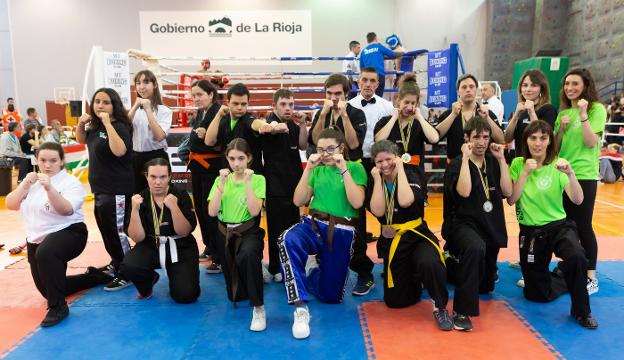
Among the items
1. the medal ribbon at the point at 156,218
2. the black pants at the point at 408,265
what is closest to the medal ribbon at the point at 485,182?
the black pants at the point at 408,265

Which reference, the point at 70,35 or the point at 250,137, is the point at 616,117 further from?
the point at 70,35

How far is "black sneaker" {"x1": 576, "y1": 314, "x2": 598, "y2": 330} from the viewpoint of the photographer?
290cm

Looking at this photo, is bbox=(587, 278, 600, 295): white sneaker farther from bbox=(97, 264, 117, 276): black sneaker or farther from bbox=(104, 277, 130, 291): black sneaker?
bbox=(97, 264, 117, 276): black sneaker

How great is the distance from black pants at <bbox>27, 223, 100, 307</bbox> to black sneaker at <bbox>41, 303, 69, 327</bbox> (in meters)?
0.03

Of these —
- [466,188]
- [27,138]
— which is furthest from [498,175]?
[27,138]

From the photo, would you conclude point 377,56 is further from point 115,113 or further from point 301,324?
point 301,324

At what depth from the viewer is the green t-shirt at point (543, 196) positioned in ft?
10.8

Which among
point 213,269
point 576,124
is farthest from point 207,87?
point 576,124

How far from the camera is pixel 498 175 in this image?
3.38 m

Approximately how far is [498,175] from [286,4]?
601 inches

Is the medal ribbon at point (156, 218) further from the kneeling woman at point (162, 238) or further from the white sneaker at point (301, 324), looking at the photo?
the white sneaker at point (301, 324)

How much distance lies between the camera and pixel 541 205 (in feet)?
10.9

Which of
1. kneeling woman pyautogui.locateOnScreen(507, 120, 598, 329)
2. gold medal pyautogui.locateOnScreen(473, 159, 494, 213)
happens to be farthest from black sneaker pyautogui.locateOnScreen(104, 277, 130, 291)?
kneeling woman pyautogui.locateOnScreen(507, 120, 598, 329)

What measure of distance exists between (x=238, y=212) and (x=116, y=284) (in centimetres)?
144
